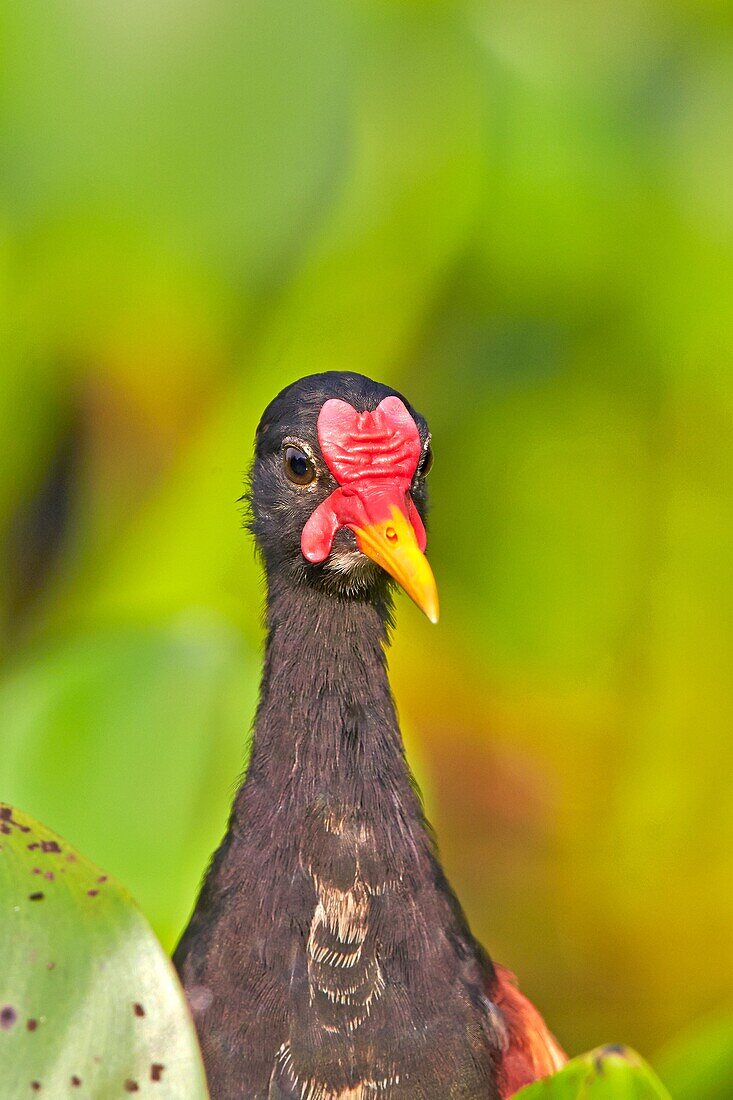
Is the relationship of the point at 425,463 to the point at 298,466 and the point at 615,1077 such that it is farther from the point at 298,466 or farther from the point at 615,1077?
the point at 615,1077

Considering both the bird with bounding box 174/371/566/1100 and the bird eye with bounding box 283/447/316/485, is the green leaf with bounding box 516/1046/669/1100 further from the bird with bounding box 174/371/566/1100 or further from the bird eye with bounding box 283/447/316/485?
the bird eye with bounding box 283/447/316/485

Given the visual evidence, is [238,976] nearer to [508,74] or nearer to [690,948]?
[690,948]

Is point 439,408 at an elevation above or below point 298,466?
above

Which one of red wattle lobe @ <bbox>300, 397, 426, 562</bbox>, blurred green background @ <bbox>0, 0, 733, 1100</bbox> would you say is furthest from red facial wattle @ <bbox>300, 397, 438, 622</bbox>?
blurred green background @ <bbox>0, 0, 733, 1100</bbox>

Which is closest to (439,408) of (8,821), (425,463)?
(425,463)

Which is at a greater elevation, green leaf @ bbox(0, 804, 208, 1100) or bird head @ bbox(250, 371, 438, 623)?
bird head @ bbox(250, 371, 438, 623)

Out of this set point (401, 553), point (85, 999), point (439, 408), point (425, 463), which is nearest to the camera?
point (85, 999)

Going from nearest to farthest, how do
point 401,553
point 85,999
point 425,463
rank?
point 85,999 < point 401,553 < point 425,463

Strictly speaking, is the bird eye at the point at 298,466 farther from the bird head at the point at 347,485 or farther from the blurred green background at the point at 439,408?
the blurred green background at the point at 439,408
